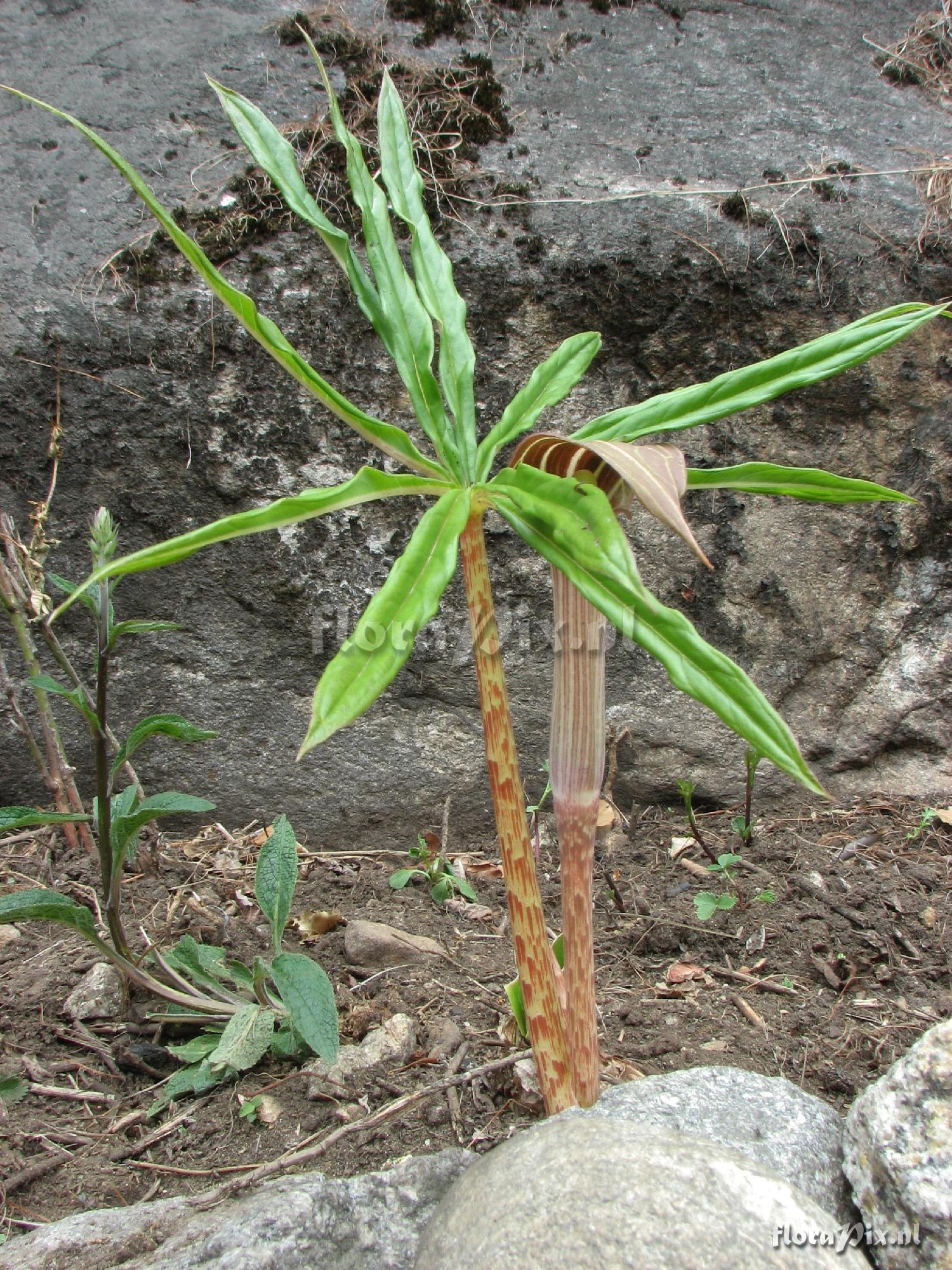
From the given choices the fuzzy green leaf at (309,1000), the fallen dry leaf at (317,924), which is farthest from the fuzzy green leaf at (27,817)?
the fallen dry leaf at (317,924)

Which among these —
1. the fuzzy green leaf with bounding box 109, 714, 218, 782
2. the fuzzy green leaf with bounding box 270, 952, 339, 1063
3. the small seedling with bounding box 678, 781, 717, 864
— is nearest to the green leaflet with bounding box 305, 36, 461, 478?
the fuzzy green leaf with bounding box 109, 714, 218, 782

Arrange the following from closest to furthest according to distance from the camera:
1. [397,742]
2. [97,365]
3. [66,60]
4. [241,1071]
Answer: [241,1071] < [97,365] < [397,742] < [66,60]

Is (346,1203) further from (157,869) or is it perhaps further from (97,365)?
(97,365)

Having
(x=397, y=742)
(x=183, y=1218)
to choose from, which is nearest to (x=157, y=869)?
(x=397, y=742)

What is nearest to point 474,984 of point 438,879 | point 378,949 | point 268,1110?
point 378,949

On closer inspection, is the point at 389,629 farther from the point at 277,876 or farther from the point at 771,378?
the point at 277,876
